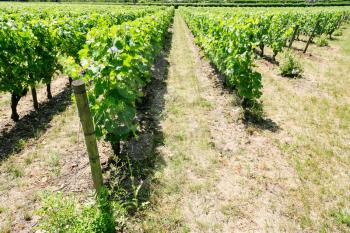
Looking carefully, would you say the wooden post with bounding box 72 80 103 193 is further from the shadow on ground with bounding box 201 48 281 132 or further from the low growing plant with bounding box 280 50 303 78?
the low growing plant with bounding box 280 50 303 78

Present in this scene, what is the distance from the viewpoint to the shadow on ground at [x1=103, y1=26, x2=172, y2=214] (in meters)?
4.34

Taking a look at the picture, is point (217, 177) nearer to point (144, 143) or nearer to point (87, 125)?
point (144, 143)

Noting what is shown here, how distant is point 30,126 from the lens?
6574mm

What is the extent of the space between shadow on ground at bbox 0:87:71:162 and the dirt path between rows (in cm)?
311

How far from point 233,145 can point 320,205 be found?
2157 mm

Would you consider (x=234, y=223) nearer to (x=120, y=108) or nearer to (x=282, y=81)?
(x=120, y=108)

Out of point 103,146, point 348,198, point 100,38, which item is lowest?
point 348,198

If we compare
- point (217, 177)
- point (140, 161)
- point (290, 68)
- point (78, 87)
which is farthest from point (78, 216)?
point (290, 68)

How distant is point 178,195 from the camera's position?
4465 mm

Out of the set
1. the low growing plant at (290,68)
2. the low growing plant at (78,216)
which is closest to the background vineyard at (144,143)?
the low growing plant at (78,216)

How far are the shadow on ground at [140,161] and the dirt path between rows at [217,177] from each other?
197mm

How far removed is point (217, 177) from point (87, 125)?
2.76 meters

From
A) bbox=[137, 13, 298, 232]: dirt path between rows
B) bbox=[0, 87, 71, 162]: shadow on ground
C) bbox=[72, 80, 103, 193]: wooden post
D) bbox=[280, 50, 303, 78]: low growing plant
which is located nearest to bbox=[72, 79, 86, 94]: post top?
bbox=[72, 80, 103, 193]: wooden post

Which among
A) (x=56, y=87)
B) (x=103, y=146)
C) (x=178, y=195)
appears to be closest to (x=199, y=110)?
(x=103, y=146)
